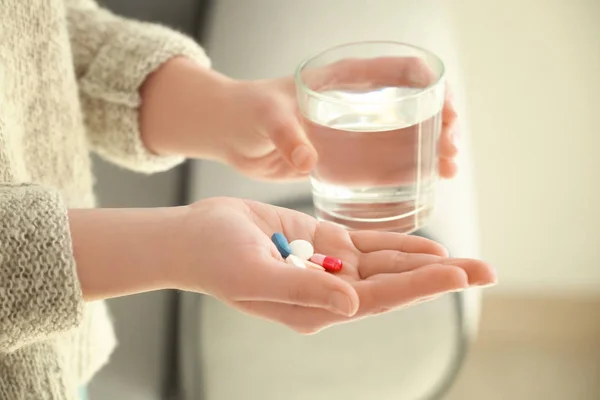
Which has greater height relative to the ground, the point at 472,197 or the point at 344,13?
the point at 344,13

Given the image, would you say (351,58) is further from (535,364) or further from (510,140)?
(535,364)

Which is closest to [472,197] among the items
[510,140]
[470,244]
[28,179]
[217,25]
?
[470,244]

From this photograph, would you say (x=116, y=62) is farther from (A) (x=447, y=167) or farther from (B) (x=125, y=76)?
(A) (x=447, y=167)

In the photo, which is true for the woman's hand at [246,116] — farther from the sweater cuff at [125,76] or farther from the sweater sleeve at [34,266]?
the sweater sleeve at [34,266]

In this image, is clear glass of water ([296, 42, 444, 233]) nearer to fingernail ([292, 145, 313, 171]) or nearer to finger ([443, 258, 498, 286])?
fingernail ([292, 145, 313, 171])

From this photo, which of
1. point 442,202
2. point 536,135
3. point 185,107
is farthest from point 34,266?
point 536,135

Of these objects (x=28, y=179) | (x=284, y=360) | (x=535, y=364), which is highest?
(x=28, y=179)

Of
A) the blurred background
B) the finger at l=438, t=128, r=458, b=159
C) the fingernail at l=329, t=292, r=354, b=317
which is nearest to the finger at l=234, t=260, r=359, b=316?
the fingernail at l=329, t=292, r=354, b=317
